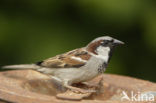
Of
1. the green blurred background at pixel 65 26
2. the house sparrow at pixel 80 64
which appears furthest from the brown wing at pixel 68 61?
the green blurred background at pixel 65 26

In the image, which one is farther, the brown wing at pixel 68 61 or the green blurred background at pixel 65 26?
the green blurred background at pixel 65 26

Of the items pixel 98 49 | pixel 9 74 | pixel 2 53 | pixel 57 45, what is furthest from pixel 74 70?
pixel 2 53

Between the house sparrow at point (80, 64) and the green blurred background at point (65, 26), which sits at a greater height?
the green blurred background at point (65, 26)

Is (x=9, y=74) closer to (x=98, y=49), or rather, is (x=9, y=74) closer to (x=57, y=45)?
(x=98, y=49)

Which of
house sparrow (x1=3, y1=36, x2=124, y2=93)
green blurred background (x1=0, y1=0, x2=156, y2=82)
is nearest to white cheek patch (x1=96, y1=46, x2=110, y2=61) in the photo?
house sparrow (x1=3, y1=36, x2=124, y2=93)

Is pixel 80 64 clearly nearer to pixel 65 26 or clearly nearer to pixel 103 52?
pixel 103 52

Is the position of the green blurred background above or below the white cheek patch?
above

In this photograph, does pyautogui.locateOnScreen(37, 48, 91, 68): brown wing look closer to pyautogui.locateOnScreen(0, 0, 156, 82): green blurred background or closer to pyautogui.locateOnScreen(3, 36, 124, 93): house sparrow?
pyautogui.locateOnScreen(3, 36, 124, 93): house sparrow

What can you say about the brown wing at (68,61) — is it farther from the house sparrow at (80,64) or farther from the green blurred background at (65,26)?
the green blurred background at (65,26)
